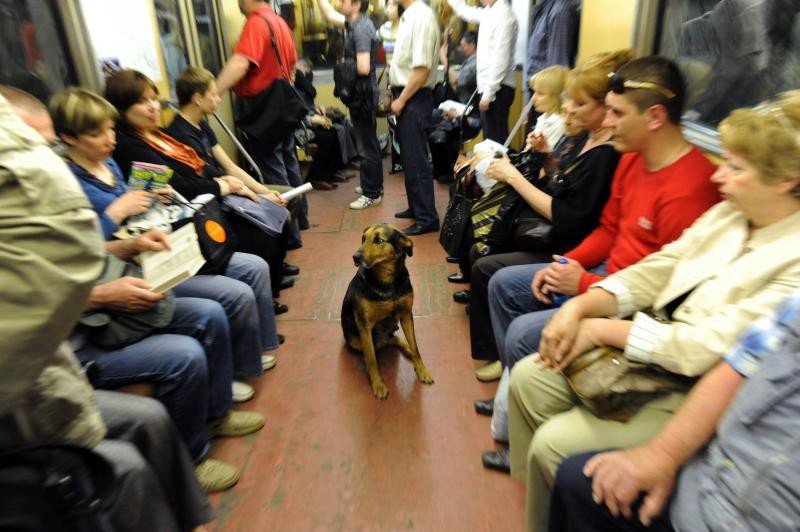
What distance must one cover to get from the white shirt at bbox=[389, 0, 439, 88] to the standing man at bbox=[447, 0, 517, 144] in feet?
2.34

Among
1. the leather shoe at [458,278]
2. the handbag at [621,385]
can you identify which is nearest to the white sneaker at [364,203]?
the leather shoe at [458,278]

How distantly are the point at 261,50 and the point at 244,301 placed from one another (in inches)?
87.4

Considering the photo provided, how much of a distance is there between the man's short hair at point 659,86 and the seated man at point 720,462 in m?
0.88

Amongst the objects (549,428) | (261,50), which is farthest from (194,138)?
(549,428)

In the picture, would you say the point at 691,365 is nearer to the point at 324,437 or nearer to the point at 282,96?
the point at 324,437

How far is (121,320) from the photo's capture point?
1.69m

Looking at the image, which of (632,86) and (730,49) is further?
(730,49)

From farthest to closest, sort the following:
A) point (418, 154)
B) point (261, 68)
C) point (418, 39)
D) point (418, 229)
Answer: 1. point (418, 229)
2. point (418, 154)
3. point (418, 39)
4. point (261, 68)

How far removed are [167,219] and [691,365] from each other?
1966 millimetres

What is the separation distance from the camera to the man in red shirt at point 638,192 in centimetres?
164

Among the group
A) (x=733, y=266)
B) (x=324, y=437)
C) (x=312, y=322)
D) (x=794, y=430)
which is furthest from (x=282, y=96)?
(x=794, y=430)

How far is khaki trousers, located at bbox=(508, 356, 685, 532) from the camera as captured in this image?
4.29 ft

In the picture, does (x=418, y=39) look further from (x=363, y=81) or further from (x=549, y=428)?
(x=549, y=428)

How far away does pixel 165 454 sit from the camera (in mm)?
1485
